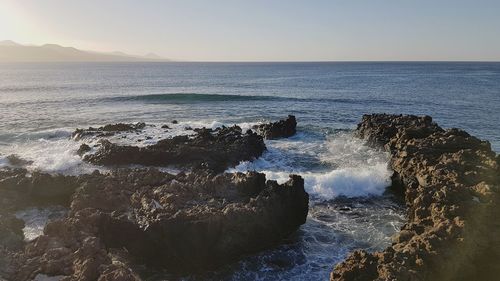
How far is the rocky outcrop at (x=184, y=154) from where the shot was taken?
26.1 m

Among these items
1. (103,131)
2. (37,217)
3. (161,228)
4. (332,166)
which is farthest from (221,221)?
(103,131)

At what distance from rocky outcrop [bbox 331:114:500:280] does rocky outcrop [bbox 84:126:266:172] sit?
984 centimetres

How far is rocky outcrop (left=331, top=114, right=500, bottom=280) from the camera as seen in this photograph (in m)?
11.8

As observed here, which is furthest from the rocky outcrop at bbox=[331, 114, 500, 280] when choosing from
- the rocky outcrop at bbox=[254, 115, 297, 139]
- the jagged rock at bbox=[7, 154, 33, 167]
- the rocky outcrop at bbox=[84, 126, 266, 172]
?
the jagged rock at bbox=[7, 154, 33, 167]

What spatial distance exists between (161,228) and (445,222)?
9411 millimetres

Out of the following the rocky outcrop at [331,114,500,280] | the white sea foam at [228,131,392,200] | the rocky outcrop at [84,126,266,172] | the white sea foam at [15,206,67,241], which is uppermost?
the rocky outcrop at [331,114,500,280]

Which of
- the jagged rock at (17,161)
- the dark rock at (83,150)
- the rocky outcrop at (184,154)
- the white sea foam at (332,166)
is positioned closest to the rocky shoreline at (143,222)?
the white sea foam at (332,166)

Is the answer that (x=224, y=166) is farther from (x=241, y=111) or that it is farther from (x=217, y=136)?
(x=241, y=111)

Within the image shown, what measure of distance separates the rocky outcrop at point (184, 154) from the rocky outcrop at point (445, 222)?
984 centimetres

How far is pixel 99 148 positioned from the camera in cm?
2852

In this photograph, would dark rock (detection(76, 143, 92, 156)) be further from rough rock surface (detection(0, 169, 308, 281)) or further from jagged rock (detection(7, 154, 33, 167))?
rough rock surface (detection(0, 169, 308, 281))

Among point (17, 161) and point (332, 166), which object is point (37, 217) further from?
point (332, 166)

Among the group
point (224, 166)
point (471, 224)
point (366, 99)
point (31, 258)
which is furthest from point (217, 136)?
point (366, 99)

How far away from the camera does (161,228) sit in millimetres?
15531
